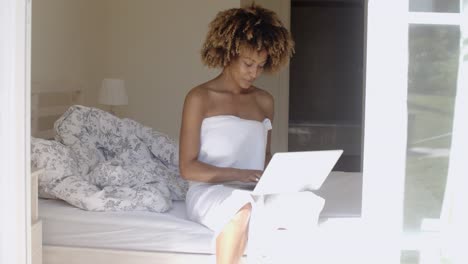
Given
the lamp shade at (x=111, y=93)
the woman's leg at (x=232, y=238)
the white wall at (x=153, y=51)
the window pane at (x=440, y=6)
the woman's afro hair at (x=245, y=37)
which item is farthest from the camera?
the white wall at (x=153, y=51)

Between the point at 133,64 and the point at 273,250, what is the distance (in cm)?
309

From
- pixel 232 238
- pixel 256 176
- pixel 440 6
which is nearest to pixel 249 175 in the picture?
pixel 256 176

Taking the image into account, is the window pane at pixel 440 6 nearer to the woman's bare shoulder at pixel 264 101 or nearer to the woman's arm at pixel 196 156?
the woman's arm at pixel 196 156

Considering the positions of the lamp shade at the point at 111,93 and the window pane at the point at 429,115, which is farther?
the lamp shade at the point at 111,93

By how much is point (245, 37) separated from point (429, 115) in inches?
36.4

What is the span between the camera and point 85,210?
2619mm

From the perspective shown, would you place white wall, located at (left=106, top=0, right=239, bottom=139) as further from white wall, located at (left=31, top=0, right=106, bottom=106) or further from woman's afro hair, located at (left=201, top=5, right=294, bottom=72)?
woman's afro hair, located at (left=201, top=5, right=294, bottom=72)

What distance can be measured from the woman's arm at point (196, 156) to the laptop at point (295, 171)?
19 centimetres

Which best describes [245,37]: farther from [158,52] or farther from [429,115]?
[158,52]

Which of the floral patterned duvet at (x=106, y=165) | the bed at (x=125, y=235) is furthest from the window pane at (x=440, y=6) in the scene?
the floral patterned duvet at (x=106, y=165)

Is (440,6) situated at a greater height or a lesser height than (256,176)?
greater

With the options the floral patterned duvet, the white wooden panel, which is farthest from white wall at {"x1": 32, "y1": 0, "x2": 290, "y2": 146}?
the white wooden panel

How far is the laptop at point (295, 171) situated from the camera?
2.05 meters

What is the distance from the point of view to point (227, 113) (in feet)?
8.74
